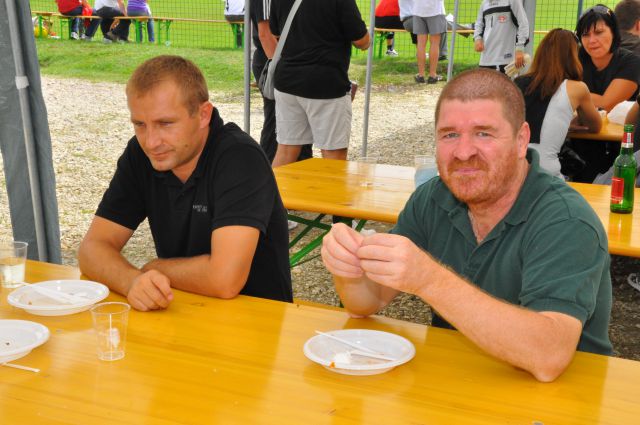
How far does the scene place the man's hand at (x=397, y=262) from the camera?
1606 millimetres

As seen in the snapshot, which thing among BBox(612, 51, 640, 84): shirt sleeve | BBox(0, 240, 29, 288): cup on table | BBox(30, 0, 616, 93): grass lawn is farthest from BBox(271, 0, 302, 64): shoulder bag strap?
BBox(30, 0, 616, 93): grass lawn

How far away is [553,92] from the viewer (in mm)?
4668

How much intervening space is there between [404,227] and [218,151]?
2.22 ft

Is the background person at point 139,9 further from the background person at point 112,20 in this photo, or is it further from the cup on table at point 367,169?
the cup on table at point 367,169

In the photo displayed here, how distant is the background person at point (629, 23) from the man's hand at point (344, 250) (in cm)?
535

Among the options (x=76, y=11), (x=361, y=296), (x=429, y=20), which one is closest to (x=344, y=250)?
(x=361, y=296)

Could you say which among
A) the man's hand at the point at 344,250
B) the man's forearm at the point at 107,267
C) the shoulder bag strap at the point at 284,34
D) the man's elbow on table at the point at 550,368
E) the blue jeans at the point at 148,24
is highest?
the shoulder bag strap at the point at 284,34

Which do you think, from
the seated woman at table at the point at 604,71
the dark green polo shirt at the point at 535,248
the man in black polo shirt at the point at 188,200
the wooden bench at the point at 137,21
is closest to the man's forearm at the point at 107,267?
the man in black polo shirt at the point at 188,200

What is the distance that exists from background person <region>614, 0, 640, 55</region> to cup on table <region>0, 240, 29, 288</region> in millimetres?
5533

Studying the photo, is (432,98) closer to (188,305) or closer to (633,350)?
(633,350)

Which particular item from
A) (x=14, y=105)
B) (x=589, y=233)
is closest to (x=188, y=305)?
(x=589, y=233)

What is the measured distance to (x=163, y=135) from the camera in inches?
94.9

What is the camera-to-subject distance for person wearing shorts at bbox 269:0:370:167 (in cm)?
511

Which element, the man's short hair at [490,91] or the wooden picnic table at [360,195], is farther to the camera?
the wooden picnic table at [360,195]
